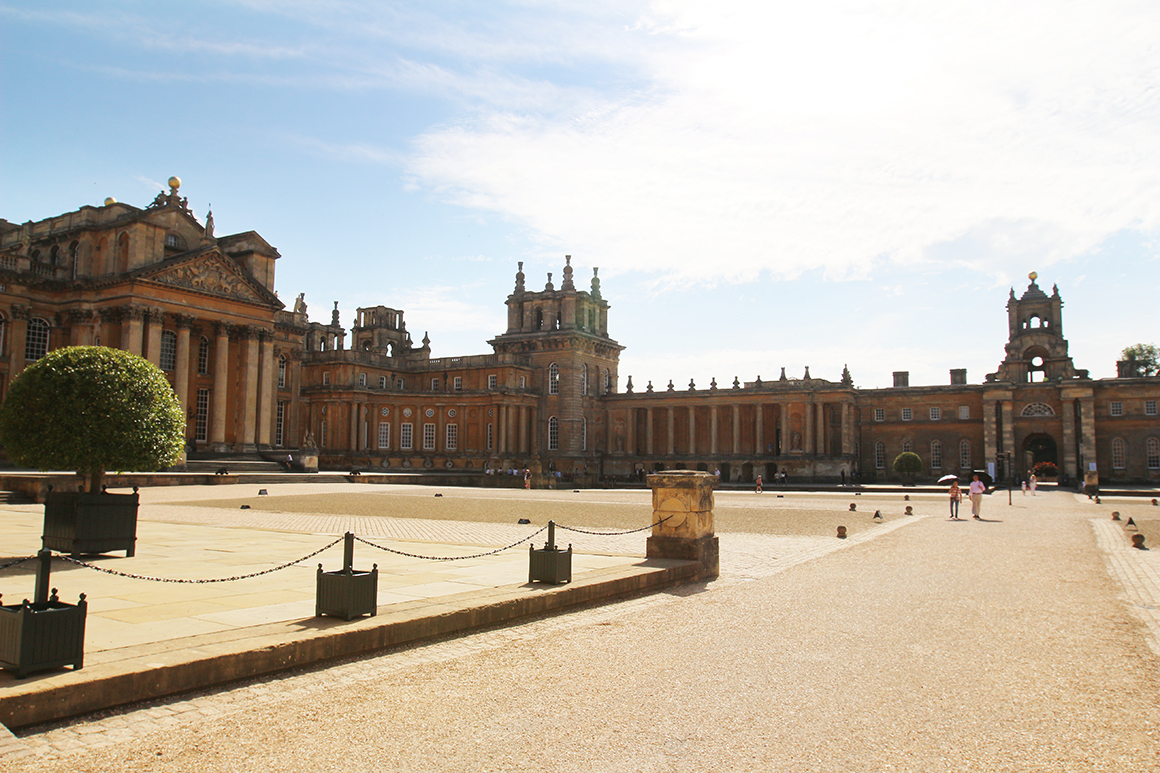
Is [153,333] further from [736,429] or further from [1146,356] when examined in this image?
[1146,356]

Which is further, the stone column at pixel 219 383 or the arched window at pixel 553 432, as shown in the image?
the arched window at pixel 553 432

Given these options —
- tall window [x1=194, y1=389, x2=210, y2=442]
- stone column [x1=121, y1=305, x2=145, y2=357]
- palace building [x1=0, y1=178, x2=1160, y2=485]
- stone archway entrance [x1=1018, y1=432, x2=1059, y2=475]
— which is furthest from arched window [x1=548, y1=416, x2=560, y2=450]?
stone archway entrance [x1=1018, y1=432, x2=1059, y2=475]

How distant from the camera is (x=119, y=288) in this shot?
137ft

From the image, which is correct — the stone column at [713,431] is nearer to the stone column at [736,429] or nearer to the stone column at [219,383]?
the stone column at [736,429]

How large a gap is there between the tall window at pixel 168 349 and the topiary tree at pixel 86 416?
34.1 metres

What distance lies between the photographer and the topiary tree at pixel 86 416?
12.0 m

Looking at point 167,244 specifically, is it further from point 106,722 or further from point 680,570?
point 106,722

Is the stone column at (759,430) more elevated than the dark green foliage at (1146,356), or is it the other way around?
the dark green foliage at (1146,356)

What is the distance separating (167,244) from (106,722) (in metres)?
47.8

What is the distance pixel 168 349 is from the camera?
44.5 m

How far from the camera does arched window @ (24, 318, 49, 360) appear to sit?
136 feet

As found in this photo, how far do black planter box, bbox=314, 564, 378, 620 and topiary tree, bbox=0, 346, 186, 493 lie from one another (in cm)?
647

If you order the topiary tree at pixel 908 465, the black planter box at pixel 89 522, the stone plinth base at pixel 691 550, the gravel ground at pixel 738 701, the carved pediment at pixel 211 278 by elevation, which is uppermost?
the carved pediment at pixel 211 278

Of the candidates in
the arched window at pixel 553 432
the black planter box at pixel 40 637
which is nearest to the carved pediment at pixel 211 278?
the arched window at pixel 553 432
